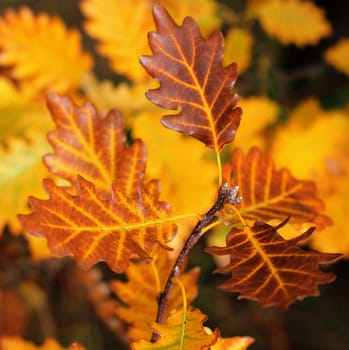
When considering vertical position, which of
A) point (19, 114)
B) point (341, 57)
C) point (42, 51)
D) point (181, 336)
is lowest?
point (181, 336)

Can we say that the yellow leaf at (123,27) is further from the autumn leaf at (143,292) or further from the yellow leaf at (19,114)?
the autumn leaf at (143,292)

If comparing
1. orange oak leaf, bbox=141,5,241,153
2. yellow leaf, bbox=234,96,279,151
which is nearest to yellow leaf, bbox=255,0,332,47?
yellow leaf, bbox=234,96,279,151

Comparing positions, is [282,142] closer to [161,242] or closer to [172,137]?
[172,137]

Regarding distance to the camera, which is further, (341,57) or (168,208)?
(341,57)

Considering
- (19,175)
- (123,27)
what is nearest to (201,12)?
(123,27)

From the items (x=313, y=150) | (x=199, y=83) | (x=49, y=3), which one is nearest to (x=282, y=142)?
(x=313, y=150)

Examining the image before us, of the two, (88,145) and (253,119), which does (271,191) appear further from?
(253,119)
